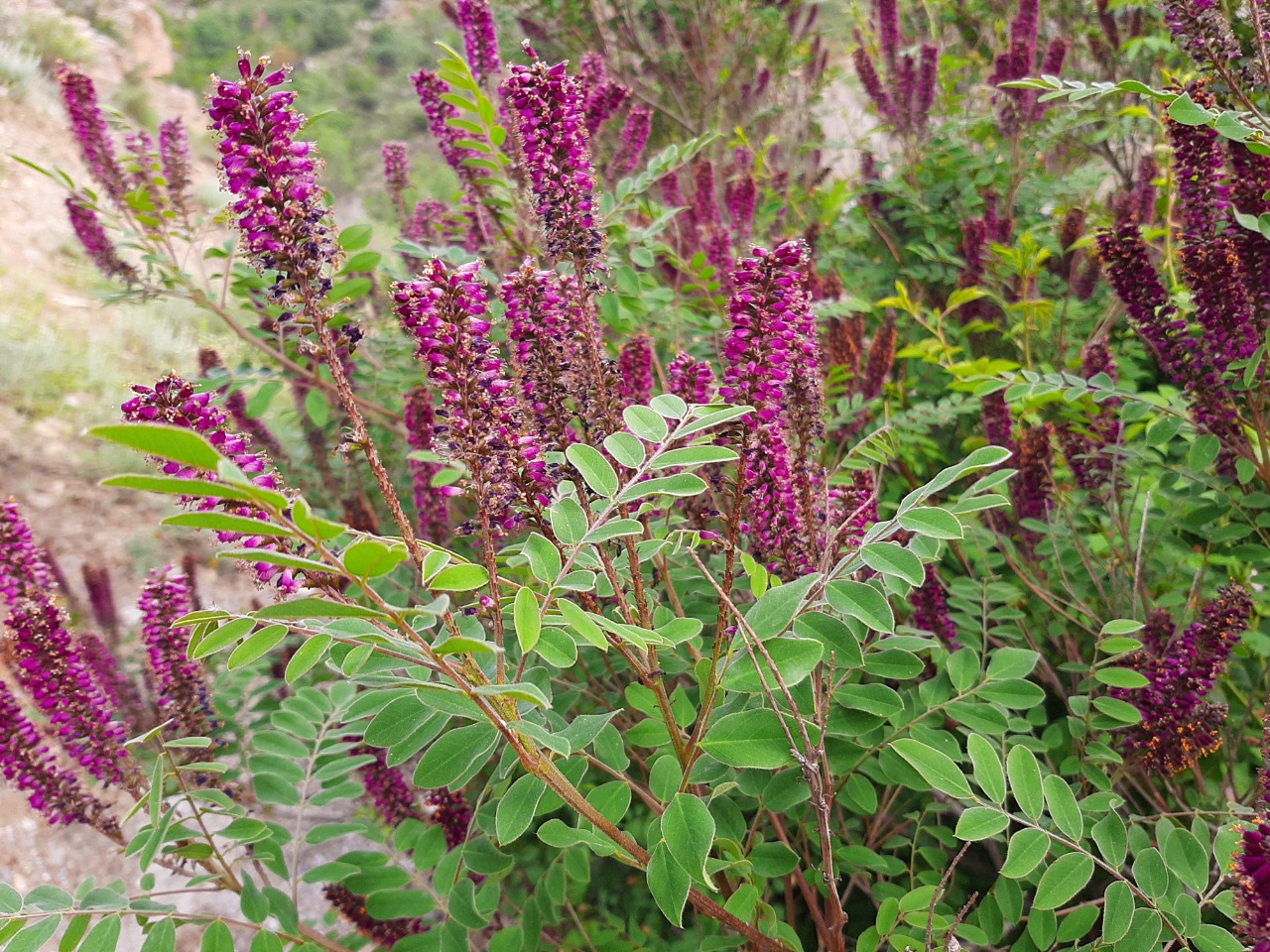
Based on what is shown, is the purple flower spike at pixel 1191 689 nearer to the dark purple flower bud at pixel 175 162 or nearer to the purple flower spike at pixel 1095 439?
the purple flower spike at pixel 1095 439

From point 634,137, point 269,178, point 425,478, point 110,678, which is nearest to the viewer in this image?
point 269,178

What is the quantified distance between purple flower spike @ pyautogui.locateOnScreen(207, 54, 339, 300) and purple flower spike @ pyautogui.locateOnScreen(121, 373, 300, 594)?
0.46 ft

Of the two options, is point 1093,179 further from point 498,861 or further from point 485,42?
point 498,861

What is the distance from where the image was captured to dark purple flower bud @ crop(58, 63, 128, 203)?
2.78m

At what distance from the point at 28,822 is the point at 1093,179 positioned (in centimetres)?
508

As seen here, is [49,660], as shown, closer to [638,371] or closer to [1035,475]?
[638,371]

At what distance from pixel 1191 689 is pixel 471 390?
4.06 ft

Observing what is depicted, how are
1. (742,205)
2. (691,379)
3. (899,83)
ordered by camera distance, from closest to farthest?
(691,379), (742,205), (899,83)

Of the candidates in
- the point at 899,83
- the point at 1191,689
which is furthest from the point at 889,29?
the point at 1191,689

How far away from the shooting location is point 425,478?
1.97 m

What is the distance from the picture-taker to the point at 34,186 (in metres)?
9.70

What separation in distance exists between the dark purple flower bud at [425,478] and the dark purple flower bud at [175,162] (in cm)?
149

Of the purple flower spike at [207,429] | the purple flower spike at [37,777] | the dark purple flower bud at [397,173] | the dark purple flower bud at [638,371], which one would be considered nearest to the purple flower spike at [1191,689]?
the dark purple flower bud at [638,371]

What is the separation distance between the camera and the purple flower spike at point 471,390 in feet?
2.62
